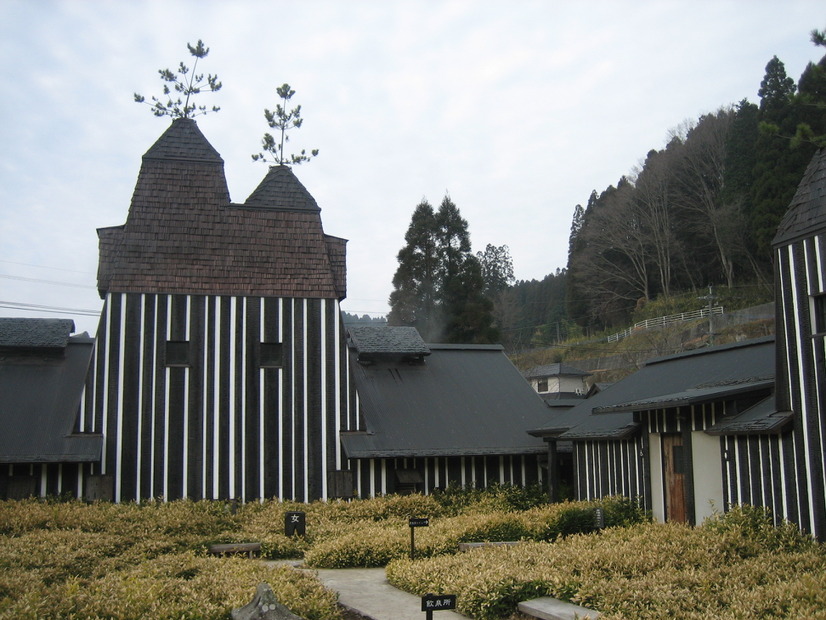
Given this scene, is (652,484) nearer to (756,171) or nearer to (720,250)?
(756,171)

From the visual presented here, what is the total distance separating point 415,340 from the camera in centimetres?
2505

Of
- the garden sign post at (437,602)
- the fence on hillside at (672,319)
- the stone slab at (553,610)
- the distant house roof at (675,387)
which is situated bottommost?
the stone slab at (553,610)

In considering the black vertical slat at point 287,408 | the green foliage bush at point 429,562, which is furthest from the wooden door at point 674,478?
the black vertical slat at point 287,408

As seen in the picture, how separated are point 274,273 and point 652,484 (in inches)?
439

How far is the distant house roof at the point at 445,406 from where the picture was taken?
21375mm

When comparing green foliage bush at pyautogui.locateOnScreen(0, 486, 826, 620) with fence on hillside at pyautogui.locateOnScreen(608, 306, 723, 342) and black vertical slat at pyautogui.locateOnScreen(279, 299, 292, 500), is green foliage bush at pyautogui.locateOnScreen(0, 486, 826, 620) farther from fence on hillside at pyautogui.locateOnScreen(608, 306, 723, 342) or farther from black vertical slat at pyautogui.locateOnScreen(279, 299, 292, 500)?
fence on hillside at pyautogui.locateOnScreen(608, 306, 723, 342)

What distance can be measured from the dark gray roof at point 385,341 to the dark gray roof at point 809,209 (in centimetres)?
1304

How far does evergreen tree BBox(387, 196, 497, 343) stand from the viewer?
151 ft

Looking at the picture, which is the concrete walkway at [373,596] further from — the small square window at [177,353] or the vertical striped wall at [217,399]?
the small square window at [177,353]

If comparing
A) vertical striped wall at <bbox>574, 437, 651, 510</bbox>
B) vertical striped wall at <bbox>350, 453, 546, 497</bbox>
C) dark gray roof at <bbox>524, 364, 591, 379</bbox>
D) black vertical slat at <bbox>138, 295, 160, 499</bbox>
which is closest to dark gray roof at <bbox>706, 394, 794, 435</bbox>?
vertical striped wall at <bbox>574, 437, 651, 510</bbox>

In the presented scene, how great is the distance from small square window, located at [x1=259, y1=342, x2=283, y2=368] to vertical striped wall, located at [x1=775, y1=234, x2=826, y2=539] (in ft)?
41.6

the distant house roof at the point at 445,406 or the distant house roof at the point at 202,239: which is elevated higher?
the distant house roof at the point at 202,239

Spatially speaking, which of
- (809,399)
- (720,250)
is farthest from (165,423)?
(720,250)

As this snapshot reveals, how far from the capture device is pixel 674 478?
52.0 feet
